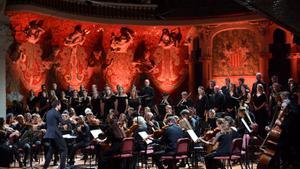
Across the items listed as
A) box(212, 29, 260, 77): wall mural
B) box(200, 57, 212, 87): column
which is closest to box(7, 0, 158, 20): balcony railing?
box(200, 57, 212, 87): column

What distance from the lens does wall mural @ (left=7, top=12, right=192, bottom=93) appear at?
1805cm

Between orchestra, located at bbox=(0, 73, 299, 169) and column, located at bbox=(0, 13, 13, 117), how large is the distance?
79 cm

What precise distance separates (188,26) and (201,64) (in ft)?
4.93

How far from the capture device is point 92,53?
20.2 meters

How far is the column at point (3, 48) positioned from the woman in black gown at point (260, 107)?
23.9 ft

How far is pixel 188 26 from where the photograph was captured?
20.4 metres

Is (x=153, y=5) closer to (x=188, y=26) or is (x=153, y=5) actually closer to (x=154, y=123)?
(x=188, y=26)

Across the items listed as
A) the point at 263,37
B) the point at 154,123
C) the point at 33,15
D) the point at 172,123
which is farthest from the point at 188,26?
the point at 172,123

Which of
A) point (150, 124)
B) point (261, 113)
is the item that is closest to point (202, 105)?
point (261, 113)

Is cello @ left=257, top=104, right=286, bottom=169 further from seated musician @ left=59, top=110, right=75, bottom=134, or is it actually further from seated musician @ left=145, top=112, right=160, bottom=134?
seated musician @ left=59, top=110, right=75, bottom=134

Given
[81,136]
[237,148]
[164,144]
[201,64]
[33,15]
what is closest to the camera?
[237,148]

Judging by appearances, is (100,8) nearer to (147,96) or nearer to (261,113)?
(147,96)

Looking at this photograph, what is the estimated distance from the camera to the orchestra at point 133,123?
1105 centimetres

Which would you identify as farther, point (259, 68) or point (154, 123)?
point (259, 68)
